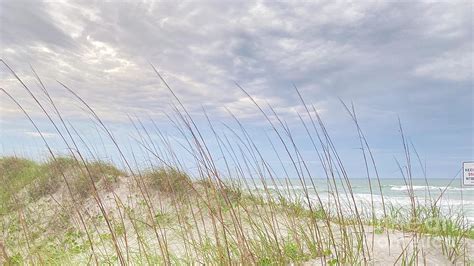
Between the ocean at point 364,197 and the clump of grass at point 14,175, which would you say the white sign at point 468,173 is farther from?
the clump of grass at point 14,175

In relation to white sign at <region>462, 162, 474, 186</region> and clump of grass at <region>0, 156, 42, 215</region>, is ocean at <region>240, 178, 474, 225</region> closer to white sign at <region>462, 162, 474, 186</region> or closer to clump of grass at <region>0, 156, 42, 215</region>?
white sign at <region>462, 162, 474, 186</region>

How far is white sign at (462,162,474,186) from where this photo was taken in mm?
3707

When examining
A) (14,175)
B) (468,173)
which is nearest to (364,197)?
(468,173)

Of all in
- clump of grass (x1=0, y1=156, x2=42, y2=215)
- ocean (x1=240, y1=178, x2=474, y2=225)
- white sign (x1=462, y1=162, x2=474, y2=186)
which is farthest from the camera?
clump of grass (x1=0, y1=156, x2=42, y2=215)

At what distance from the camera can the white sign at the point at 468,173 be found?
3.71m

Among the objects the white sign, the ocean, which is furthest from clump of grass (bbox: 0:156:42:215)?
the white sign

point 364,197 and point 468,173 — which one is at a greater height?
point 468,173

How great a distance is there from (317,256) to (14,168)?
38.0 feet

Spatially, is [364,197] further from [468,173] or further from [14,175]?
[14,175]

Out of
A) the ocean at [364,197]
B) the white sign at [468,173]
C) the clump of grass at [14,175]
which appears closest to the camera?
the ocean at [364,197]

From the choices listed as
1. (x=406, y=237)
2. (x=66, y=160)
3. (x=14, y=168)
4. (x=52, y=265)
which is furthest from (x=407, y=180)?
(x=14, y=168)

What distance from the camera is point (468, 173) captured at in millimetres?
3754

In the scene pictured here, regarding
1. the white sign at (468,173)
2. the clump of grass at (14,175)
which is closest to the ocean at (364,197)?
the white sign at (468,173)

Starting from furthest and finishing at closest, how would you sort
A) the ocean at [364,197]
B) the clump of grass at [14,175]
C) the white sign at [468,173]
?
1. the clump of grass at [14,175]
2. the white sign at [468,173]
3. the ocean at [364,197]
